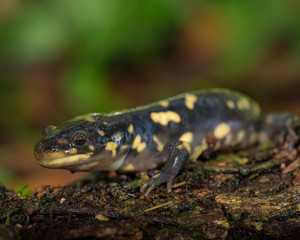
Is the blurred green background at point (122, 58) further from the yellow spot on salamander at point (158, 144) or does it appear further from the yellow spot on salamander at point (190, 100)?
the yellow spot on salamander at point (158, 144)

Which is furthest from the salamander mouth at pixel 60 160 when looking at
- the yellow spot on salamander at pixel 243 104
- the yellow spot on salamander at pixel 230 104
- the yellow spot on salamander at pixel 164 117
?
the yellow spot on salamander at pixel 243 104

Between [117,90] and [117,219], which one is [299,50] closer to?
[117,90]

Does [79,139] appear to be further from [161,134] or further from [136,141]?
[161,134]

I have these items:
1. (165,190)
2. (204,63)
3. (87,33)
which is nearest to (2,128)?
(87,33)

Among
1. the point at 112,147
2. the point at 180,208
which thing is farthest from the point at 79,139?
the point at 180,208

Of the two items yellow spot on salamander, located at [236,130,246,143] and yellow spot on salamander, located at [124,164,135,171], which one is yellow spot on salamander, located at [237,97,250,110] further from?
yellow spot on salamander, located at [124,164,135,171]
